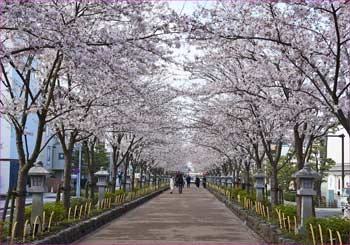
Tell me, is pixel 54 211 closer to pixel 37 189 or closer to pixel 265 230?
pixel 37 189

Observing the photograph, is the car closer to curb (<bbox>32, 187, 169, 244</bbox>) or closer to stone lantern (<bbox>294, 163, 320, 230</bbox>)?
curb (<bbox>32, 187, 169, 244</bbox>)

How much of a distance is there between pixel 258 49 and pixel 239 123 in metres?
7.18

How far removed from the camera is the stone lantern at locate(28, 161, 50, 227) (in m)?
11.1

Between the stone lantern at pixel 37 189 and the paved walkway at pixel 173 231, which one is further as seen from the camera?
the paved walkway at pixel 173 231

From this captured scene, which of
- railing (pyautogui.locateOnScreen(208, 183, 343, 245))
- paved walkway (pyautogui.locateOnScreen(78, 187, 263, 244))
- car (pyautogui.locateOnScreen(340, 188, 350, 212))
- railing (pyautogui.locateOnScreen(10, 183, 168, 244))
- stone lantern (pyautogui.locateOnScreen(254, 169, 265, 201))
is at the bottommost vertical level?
paved walkway (pyautogui.locateOnScreen(78, 187, 263, 244))

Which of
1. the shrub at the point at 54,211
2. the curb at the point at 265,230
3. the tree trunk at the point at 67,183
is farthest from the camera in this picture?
the tree trunk at the point at 67,183

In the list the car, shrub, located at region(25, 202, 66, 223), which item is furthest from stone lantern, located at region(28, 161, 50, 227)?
the car

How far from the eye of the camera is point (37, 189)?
437 inches

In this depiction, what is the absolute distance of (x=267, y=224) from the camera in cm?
1272

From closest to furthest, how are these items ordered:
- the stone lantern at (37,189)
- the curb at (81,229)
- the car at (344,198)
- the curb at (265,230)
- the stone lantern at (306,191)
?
the curb at (81,229) < the curb at (265,230) < the stone lantern at (306,191) < the stone lantern at (37,189) < the car at (344,198)

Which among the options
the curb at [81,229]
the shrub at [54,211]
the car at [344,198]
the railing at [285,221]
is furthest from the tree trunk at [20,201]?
the car at [344,198]

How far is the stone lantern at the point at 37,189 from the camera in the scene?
36.3ft

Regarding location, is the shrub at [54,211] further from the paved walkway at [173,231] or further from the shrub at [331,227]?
the shrub at [331,227]

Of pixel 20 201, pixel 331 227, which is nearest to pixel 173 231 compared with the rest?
pixel 20 201
